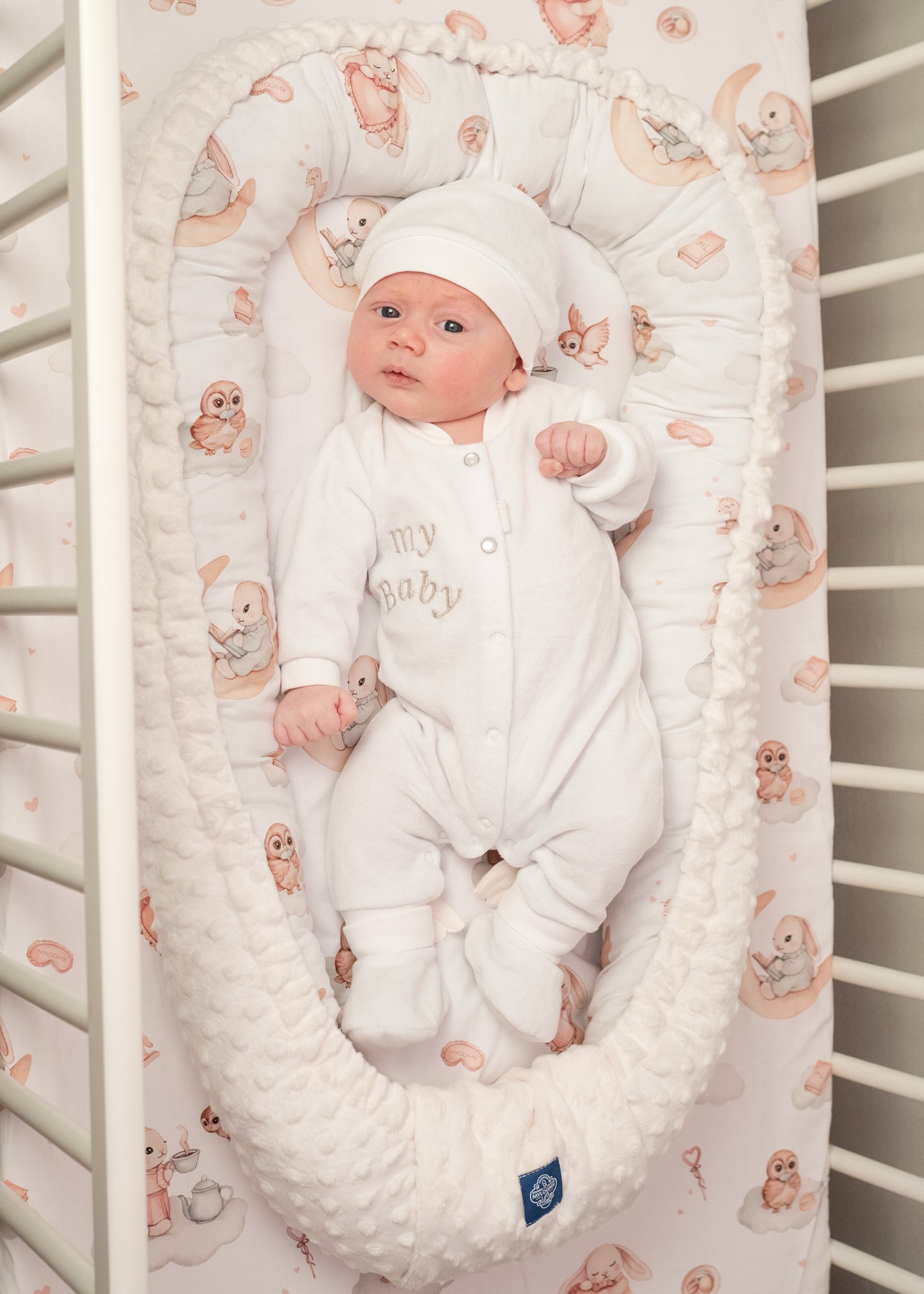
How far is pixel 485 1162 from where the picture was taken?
0.98 m

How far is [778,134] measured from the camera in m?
1.31

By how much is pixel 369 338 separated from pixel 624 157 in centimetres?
38

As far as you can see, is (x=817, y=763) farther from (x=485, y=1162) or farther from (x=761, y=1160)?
(x=485, y=1162)

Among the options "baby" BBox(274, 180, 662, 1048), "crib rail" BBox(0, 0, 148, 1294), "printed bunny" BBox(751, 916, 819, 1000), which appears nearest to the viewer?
"crib rail" BBox(0, 0, 148, 1294)

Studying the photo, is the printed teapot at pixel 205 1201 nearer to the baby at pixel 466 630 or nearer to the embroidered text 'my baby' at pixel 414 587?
the baby at pixel 466 630

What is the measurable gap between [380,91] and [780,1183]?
1.29 m

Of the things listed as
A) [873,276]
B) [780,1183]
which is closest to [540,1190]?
[780,1183]

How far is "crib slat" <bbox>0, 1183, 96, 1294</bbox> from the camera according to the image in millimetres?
622

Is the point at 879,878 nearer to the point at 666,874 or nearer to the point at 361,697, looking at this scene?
the point at 666,874

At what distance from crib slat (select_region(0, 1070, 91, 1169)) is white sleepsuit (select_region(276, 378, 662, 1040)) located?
1.35 ft

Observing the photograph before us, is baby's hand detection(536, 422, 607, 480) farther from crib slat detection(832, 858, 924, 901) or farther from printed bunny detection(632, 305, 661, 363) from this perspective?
crib slat detection(832, 858, 924, 901)

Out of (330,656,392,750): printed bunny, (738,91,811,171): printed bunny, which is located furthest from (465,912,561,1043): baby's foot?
(738,91,811,171): printed bunny

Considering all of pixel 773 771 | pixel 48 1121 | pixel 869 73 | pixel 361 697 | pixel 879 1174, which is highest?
pixel 869 73

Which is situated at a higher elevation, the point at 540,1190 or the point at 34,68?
the point at 34,68
